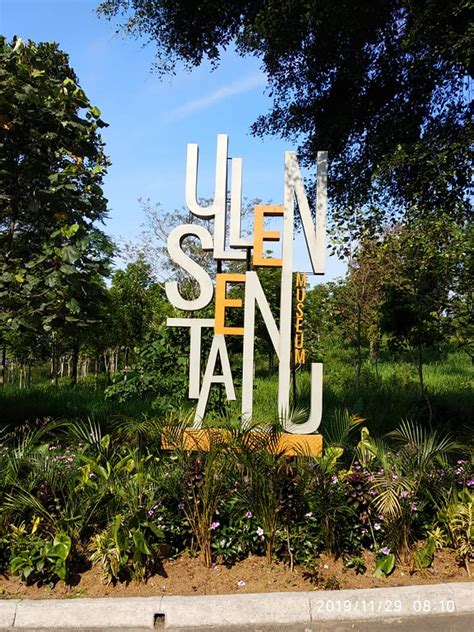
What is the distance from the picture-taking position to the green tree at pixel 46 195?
4.21 m

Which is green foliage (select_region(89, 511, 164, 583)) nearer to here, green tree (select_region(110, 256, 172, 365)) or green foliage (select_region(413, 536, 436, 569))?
green foliage (select_region(413, 536, 436, 569))

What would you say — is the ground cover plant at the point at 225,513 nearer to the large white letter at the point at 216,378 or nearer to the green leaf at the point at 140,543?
the green leaf at the point at 140,543

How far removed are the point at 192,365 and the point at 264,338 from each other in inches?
194

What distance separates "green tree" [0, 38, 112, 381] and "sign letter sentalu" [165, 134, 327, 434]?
0.77 metres

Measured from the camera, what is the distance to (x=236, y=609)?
9.57ft

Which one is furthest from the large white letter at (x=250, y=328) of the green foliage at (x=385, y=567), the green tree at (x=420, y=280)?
the green foliage at (x=385, y=567)

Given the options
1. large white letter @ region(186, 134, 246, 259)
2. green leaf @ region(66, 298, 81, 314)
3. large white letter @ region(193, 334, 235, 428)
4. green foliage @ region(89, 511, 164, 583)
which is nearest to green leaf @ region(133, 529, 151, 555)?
green foliage @ region(89, 511, 164, 583)

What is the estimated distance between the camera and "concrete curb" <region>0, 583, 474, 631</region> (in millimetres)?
2857

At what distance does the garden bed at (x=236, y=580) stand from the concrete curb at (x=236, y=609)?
0.14m

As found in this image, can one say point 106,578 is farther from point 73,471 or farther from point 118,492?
point 73,471

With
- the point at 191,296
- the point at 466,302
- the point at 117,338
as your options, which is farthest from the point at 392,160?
the point at 117,338

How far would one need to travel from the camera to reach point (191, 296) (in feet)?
35.3

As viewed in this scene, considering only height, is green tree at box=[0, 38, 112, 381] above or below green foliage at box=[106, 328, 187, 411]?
above
